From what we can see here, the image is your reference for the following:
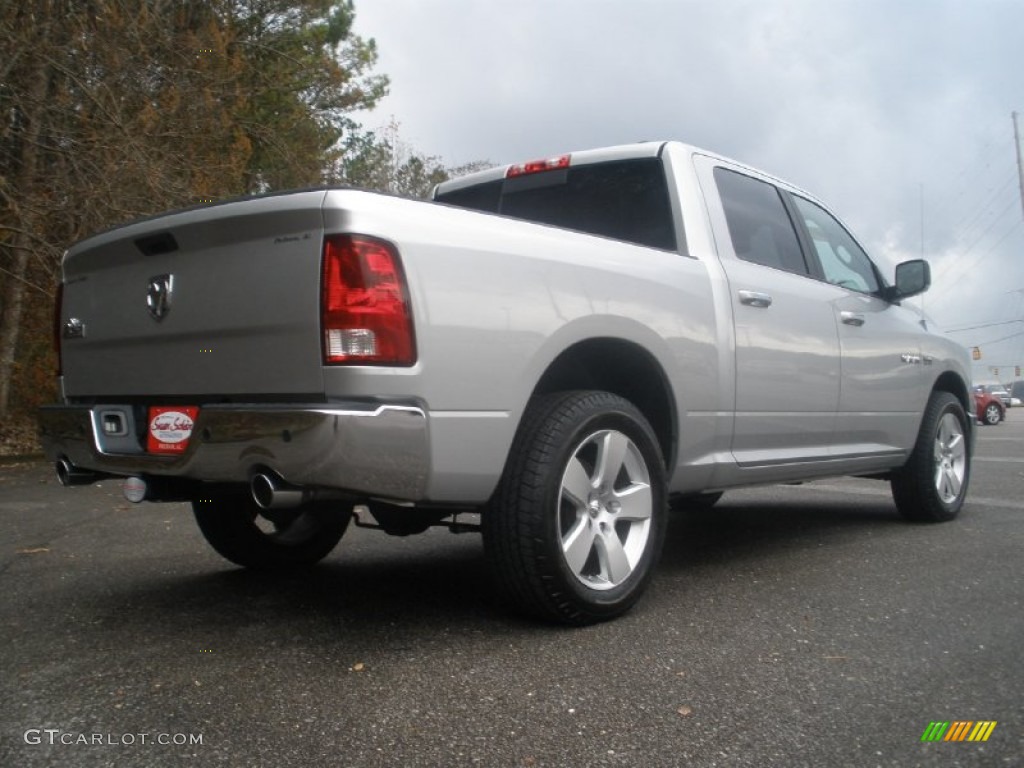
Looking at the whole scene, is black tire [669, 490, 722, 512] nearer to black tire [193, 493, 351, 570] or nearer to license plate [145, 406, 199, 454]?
black tire [193, 493, 351, 570]

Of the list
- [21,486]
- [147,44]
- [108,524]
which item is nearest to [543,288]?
[108,524]

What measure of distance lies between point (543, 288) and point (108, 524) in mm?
4287

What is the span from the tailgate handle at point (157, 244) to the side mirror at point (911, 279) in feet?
13.2

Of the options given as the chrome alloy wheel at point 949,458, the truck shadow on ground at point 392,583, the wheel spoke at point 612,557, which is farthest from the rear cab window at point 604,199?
the chrome alloy wheel at point 949,458

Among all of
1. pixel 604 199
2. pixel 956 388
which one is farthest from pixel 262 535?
pixel 956 388

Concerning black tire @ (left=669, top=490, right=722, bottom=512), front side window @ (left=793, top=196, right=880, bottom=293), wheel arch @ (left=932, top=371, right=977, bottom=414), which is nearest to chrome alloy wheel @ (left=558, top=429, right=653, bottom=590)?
front side window @ (left=793, top=196, right=880, bottom=293)

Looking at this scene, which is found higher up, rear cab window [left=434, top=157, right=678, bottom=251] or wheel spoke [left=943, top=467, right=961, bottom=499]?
rear cab window [left=434, top=157, right=678, bottom=251]

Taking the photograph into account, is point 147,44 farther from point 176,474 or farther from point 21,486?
point 176,474

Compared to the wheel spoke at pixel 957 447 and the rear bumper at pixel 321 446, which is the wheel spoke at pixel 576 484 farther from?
the wheel spoke at pixel 957 447

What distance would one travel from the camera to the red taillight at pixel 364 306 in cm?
266

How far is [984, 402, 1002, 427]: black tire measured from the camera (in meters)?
24.8

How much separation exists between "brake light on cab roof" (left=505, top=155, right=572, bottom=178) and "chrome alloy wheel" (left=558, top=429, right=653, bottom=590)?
1.68m

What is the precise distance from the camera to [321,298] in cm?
270

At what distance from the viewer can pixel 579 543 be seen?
10.4ft
